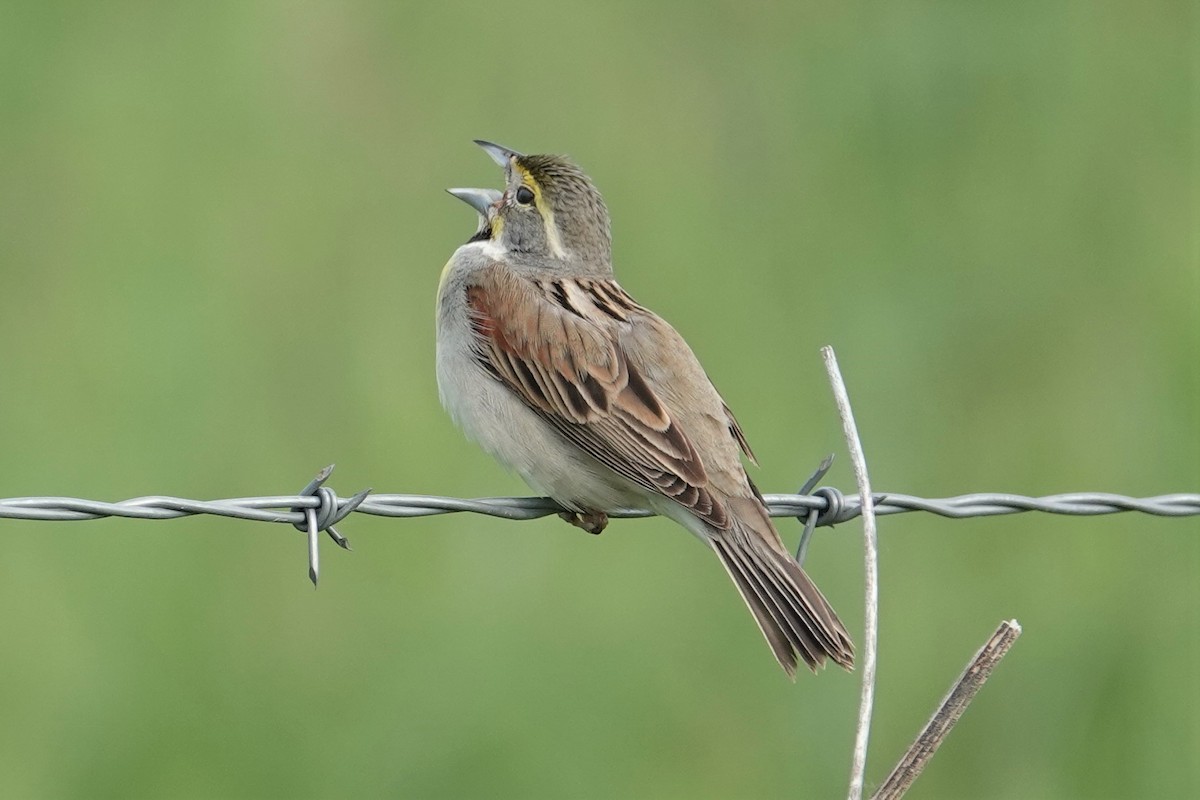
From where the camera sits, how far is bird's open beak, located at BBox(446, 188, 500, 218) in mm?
8094

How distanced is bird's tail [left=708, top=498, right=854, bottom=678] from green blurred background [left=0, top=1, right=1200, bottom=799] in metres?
1.94

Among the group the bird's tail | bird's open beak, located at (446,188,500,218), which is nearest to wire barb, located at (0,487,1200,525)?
the bird's tail

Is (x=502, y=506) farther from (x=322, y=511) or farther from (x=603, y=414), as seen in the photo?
(x=322, y=511)

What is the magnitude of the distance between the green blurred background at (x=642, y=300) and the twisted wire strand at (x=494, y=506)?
1896mm

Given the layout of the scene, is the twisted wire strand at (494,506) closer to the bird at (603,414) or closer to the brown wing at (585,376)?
the bird at (603,414)

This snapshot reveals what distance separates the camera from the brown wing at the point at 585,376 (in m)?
6.60

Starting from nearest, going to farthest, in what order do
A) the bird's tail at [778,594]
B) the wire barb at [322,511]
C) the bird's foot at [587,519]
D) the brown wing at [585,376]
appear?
the wire barb at [322,511] → the bird's tail at [778,594] → the brown wing at [585,376] → the bird's foot at [587,519]

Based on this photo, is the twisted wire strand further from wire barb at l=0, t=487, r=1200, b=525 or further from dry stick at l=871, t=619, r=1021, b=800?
dry stick at l=871, t=619, r=1021, b=800

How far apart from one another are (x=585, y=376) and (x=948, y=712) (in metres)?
2.98

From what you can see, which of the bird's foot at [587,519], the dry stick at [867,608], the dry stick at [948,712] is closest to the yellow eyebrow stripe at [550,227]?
the bird's foot at [587,519]

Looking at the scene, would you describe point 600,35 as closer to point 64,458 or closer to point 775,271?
point 775,271

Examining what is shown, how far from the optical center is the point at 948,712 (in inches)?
162

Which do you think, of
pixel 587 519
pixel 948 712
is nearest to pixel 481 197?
pixel 587 519

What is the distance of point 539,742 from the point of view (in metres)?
8.01
